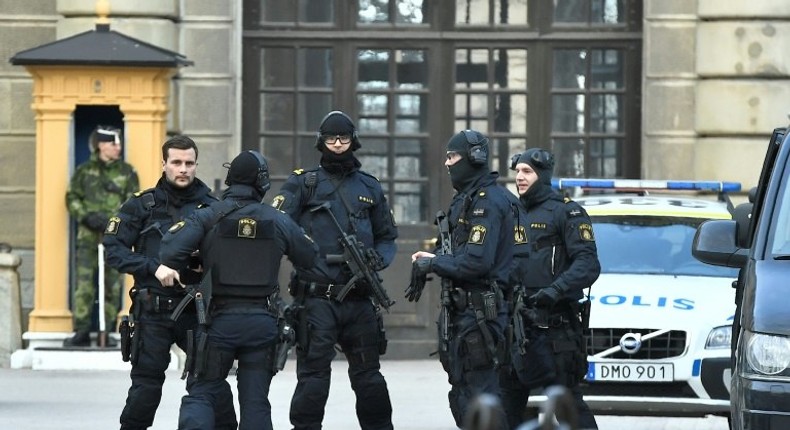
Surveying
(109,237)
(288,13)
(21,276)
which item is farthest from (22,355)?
(109,237)

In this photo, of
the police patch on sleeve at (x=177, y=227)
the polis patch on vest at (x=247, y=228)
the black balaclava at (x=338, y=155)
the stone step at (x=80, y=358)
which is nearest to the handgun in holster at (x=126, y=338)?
the police patch on sleeve at (x=177, y=227)

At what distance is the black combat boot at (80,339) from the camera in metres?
17.7

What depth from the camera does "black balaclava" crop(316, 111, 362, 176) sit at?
39.2 feet

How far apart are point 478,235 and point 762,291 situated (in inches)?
109

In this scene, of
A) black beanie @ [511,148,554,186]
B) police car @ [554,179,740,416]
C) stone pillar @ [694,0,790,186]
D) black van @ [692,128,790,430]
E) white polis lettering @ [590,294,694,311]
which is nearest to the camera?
black van @ [692,128,790,430]

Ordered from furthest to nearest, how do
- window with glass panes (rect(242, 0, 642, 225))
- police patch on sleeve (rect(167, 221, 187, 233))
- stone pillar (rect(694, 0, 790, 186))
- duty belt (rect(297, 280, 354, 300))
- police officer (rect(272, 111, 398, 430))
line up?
window with glass panes (rect(242, 0, 642, 225))
stone pillar (rect(694, 0, 790, 186))
duty belt (rect(297, 280, 354, 300))
police officer (rect(272, 111, 398, 430))
police patch on sleeve (rect(167, 221, 187, 233))

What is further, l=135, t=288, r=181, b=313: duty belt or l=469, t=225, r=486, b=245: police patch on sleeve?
l=135, t=288, r=181, b=313: duty belt

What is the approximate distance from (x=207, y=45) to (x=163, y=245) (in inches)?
337

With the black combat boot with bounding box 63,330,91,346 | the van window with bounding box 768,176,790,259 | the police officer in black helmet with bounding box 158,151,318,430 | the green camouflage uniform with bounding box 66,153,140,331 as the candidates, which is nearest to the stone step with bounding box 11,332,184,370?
the black combat boot with bounding box 63,330,91,346

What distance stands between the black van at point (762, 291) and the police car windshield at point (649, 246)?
361cm

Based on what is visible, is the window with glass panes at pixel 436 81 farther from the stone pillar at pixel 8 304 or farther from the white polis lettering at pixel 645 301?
the white polis lettering at pixel 645 301

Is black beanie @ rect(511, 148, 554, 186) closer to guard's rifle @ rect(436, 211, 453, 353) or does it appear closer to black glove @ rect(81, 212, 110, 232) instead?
guard's rifle @ rect(436, 211, 453, 353)

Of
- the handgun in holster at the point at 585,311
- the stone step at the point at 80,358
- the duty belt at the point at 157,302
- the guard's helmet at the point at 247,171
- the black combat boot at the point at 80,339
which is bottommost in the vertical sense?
the stone step at the point at 80,358

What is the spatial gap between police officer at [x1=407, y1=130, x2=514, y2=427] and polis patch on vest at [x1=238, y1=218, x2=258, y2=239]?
3.43 feet
